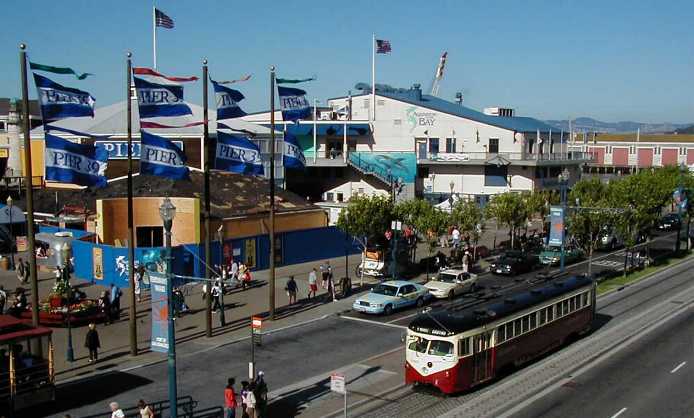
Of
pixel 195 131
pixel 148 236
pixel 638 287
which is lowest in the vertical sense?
pixel 638 287

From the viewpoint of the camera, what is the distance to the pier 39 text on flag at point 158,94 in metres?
23.7

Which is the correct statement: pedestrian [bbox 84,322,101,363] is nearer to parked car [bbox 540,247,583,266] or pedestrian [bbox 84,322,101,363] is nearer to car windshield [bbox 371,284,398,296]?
car windshield [bbox 371,284,398,296]

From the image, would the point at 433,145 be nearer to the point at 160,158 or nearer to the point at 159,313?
the point at 160,158

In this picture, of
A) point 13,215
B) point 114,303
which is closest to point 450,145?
point 13,215

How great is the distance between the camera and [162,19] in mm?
47312

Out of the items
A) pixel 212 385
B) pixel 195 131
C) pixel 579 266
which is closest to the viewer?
pixel 212 385

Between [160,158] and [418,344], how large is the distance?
1083 centimetres

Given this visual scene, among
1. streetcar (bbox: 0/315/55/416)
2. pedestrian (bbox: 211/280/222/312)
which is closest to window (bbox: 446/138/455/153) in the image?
pedestrian (bbox: 211/280/222/312)

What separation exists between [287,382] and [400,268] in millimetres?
21455

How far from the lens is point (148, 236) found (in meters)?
43.2

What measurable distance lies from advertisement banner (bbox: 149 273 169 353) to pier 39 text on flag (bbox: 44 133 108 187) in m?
4.77

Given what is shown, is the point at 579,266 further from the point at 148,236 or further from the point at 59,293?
the point at 59,293

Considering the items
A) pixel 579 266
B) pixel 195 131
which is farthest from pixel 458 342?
pixel 195 131

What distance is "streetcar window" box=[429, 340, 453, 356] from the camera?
2172cm
